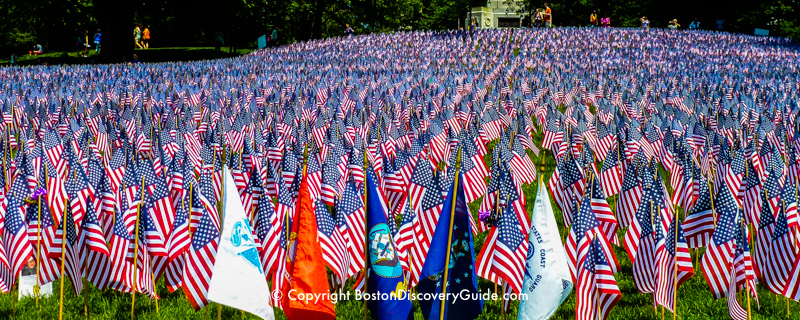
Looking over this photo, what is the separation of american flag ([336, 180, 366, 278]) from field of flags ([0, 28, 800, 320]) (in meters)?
0.02

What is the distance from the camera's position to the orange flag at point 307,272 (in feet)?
23.2

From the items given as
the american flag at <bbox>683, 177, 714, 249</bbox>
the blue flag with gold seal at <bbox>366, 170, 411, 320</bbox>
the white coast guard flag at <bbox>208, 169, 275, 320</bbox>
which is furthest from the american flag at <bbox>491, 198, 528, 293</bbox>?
the american flag at <bbox>683, 177, 714, 249</bbox>

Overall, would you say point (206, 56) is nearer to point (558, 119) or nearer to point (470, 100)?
point (470, 100)

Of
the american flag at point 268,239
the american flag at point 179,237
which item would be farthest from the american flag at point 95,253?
the american flag at point 268,239

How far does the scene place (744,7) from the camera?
60.3m

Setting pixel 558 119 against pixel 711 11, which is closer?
pixel 558 119

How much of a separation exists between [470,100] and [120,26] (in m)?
23.7

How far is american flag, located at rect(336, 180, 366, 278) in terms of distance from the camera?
872 cm

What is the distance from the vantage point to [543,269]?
7.11m

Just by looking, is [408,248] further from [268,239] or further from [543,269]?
[543,269]

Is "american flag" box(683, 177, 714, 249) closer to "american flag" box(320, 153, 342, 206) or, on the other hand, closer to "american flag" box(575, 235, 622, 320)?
"american flag" box(575, 235, 622, 320)

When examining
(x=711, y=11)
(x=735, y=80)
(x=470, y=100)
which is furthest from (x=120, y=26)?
(x=711, y=11)

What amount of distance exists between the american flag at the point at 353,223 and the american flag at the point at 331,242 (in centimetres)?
19

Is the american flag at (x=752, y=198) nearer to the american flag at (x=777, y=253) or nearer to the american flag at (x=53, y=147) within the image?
the american flag at (x=777, y=253)
